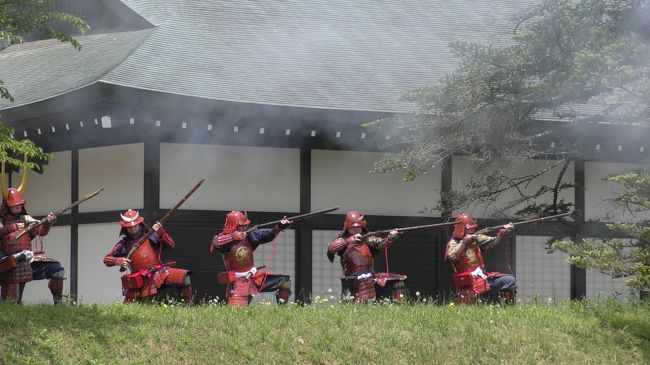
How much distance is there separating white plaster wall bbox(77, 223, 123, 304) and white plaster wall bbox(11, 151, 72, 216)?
35.1 inches

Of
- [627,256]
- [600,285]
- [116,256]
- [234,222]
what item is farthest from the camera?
[600,285]

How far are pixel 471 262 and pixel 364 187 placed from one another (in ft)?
10.2

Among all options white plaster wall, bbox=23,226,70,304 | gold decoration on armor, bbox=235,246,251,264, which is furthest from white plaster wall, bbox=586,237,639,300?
white plaster wall, bbox=23,226,70,304

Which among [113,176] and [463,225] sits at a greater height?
[113,176]

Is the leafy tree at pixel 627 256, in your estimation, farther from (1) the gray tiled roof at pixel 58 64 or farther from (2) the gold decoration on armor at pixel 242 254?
(1) the gray tiled roof at pixel 58 64

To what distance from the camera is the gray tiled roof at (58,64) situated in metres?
19.6

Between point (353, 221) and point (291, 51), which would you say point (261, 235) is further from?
point (291, 51)

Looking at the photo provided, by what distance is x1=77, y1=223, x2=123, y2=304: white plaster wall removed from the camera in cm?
1892

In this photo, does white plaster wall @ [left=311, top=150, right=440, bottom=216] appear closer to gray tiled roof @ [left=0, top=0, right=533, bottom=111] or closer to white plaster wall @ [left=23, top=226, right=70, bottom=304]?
gray tiled roof @ [left=0, top=0, right=533, bottom=111]

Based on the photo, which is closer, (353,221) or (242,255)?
(242,255)

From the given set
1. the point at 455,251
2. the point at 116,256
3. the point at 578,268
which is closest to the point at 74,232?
the point at 116,256

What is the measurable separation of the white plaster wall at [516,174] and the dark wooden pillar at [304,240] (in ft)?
7.86

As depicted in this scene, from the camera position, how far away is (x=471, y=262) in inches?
689

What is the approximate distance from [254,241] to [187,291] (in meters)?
1.13
